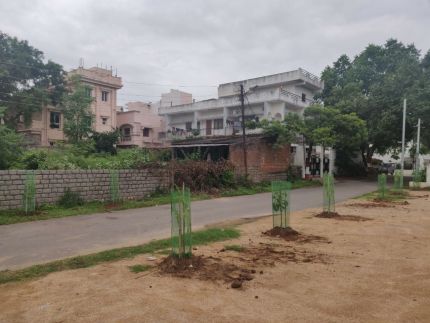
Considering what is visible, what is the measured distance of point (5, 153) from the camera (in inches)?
514

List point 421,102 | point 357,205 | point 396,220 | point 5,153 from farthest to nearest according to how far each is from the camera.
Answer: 1. point 421,102
2. point 357,205
3. point 5,153
4. point 396,220

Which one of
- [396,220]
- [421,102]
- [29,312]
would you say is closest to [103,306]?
[29,312]

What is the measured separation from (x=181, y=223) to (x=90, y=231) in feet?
14.4

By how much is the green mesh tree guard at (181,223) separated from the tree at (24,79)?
93.9 feet

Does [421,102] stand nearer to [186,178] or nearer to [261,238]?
[186,178]

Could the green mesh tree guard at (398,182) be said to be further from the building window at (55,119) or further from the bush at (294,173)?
the building window at (55,119)

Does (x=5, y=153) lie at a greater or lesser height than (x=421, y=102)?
lesser

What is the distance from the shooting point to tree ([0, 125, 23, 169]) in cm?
1301

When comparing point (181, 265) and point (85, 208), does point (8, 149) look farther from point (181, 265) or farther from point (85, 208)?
point (181, 265)

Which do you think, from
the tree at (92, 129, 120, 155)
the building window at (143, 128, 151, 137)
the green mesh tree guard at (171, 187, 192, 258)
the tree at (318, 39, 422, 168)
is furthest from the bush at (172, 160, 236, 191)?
the building window at (143, 128, 151, 137)

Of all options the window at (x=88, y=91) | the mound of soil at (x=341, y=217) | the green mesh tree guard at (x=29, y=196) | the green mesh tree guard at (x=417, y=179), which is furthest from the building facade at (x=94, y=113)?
the green mesh tree guard at (x=417, y=179)

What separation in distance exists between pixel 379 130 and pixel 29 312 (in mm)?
31181

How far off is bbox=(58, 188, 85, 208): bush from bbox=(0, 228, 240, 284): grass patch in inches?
255

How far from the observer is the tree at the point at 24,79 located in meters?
29.8
